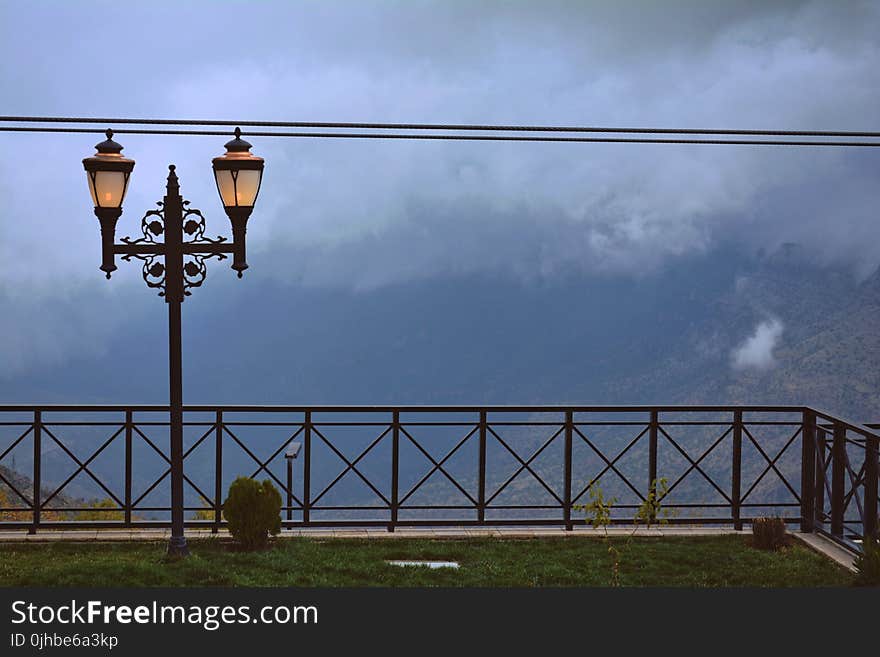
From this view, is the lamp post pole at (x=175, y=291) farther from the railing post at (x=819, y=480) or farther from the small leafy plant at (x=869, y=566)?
the railing post at (x=819, y=480)

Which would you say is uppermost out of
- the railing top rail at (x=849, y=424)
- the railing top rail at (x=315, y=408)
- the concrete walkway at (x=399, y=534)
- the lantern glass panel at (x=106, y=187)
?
the lantern glass panel at (x=106, y=187)

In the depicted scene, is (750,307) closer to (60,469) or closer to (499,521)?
(60,469)

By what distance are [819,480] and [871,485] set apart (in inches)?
38.7

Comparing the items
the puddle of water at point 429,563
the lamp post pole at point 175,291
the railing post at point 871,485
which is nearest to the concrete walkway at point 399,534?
the railing post at point 871,485

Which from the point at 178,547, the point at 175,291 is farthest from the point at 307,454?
the point at 175,291

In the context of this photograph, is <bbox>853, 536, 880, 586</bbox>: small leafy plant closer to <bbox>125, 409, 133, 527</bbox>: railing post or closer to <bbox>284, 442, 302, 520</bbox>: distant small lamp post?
<bbox>284, 442, 302, 520</bbox>: distant small lamp post

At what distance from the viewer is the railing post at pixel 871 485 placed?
7.98 meters

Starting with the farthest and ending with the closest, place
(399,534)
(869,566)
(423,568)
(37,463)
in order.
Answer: (399,534) → (37,463) → (423,568) → (869,566)

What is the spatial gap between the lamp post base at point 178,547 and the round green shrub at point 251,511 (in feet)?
1.23

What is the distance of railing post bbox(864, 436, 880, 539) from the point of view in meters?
7.98

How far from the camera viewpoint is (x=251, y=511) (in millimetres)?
8273

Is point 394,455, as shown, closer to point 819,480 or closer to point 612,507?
point 612,507

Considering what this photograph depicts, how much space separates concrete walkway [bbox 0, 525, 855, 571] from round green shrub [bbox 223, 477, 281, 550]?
1.39ft

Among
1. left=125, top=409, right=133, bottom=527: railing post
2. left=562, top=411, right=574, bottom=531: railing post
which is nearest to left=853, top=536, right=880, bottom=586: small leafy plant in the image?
left=562, top=411, right=574, bottom=531: railing post
